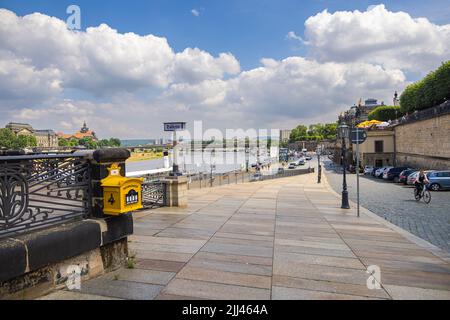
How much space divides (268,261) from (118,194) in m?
2.98

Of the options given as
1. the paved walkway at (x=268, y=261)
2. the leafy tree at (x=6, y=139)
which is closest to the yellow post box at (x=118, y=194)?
the paved walkway at (x=268, y=261)

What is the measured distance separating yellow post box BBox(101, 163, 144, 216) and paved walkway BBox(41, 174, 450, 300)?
1.04 metres

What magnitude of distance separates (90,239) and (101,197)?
670 millimetres

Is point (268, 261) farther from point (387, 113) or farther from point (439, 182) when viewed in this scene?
point (387, 113)

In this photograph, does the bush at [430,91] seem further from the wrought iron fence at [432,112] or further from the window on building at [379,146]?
the window on building at [379,146]

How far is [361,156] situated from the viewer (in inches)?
2346

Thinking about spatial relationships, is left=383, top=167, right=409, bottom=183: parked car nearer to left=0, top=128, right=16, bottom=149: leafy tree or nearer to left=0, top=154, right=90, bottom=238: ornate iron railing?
left=0, top=154, right=90, bottom=238: ornate iron railing

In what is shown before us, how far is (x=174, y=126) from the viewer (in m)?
11.9

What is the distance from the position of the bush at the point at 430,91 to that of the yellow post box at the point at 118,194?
53.6 m

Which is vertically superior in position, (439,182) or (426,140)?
(426,140)

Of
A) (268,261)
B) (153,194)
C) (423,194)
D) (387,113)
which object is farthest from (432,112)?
(387,113)

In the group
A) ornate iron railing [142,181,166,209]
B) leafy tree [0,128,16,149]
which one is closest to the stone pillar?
ornate iron railing [142,181,166,209]

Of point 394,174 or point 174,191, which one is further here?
point 394,174

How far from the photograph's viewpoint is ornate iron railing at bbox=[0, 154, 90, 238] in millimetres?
3762
